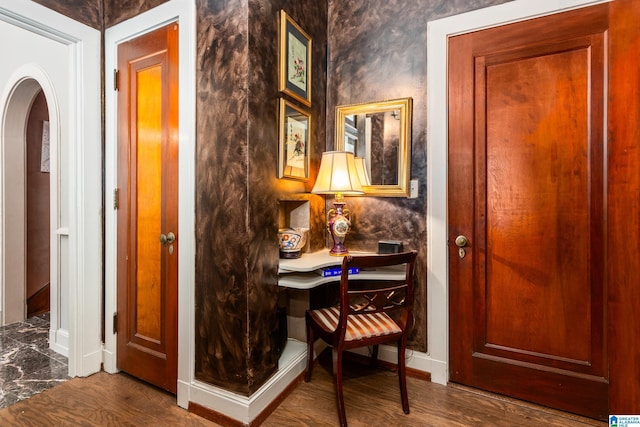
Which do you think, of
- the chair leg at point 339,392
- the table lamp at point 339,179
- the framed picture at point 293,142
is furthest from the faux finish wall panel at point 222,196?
the table lamp at point 339,179

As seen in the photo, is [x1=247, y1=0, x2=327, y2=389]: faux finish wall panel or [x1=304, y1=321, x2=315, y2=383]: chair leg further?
[x1=304, y1=321, x2=315, y2=383]: chair leg

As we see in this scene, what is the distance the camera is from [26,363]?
226 cm

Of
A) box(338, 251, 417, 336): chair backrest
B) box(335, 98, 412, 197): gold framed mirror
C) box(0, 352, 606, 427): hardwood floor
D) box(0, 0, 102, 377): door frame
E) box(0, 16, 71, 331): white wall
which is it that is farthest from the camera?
box(0, 16, 71, 331): white wall

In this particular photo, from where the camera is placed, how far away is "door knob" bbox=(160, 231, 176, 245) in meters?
1.89

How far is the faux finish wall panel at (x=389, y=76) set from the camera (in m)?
2.11

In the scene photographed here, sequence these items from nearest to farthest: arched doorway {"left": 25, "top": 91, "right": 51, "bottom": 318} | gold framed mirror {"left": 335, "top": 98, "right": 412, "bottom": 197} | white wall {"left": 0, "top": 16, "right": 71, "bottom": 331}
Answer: gold framed mirror {"left": 335, "top": 98, "right": 412, "bottom": 197}, white wall {"left": 0, "top": 16, "right": 71, "bottom": 331}, arched doorway {"left": 25, "top": 91, "right": 51, "bottom": 318}

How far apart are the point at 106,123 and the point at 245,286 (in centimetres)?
154

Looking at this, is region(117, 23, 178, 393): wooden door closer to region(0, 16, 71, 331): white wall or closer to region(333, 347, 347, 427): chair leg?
region(0, 16, 71, 331): white wall

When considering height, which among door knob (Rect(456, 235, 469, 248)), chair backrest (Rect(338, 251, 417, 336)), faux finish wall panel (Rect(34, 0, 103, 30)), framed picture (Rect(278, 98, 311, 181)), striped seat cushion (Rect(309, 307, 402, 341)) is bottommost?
striped seat cushion (Rect(309, 307, 402, 341))

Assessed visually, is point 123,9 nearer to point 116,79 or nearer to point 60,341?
point 116,79

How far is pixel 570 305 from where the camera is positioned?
1773 millimetres

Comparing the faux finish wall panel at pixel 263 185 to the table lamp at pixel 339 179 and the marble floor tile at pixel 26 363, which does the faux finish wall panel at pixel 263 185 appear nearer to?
the table lamp at pixel 339 179

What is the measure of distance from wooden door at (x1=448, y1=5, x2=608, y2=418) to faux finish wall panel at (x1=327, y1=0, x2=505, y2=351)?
0.19 m

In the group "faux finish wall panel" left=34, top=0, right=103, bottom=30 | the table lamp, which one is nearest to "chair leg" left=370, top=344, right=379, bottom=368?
the table lamp
